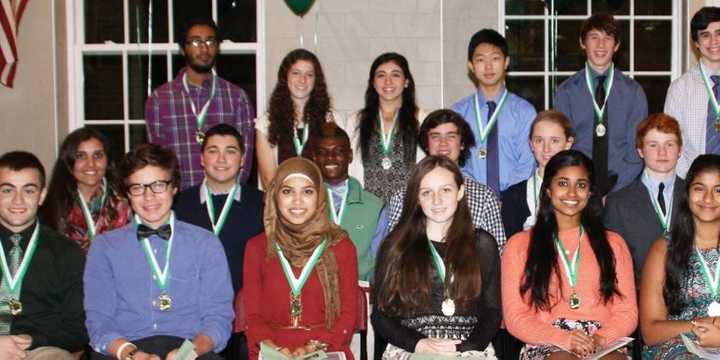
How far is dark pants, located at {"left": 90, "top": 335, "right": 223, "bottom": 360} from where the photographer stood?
4.16 meters

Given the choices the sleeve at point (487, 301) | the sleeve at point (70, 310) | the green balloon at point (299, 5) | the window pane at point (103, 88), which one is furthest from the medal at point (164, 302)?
the window pane at point (103, 88)

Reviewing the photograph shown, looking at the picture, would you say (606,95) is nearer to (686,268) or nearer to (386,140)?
(386,140)

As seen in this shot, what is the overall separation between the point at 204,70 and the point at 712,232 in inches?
125

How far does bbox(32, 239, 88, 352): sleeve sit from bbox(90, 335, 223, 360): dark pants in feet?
0.85

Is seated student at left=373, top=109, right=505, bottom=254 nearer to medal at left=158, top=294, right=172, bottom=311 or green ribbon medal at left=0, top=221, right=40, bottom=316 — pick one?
medal at left=158, top=294, right=172, bottom=311

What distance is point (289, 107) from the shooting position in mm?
5805

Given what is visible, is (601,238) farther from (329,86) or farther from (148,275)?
(329,86)

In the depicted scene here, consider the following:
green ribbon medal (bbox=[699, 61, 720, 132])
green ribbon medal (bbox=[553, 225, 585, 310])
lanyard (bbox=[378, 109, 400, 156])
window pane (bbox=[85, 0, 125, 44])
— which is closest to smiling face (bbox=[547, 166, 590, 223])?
green ribbon medal (bbox=[553, 225, 585, 310])

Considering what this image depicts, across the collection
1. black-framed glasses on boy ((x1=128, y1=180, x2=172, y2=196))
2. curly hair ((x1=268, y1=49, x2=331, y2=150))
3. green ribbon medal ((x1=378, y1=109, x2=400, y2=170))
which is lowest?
black-framed glasses on boy ((x1=128, y1=180, x2=172, y2=196))

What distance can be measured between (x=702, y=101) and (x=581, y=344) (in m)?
2.29

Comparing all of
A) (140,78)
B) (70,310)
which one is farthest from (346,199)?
(140,78)

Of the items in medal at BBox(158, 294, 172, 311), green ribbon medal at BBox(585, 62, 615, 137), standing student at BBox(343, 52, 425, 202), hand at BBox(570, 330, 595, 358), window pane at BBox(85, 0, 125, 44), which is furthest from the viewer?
window pane at BBox(85, 0, 125, 44)

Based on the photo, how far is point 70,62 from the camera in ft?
26.0

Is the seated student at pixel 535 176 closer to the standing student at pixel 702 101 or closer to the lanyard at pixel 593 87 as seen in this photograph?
the lanyard at pixel 593 87
